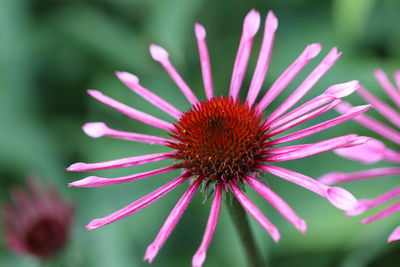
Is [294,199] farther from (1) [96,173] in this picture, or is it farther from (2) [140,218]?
(1) [96,173]

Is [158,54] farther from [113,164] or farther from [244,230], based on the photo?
[244,230]

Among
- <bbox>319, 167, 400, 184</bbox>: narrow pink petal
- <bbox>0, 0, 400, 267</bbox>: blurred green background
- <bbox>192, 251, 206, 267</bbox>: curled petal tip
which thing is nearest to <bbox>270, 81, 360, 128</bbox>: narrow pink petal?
<bbox>319, 167, 400, 184</bbox>: narrow pink petal

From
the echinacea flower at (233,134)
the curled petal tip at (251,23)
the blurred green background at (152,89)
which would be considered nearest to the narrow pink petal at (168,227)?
the echinacea flower at (233,134)

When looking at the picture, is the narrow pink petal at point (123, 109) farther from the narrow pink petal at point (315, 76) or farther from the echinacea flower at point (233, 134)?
the narrow pink petal at point (315, 76)

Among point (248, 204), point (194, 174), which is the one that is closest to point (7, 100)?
point (194, 174)

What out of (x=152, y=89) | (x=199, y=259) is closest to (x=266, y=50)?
(x=199, y=259)
